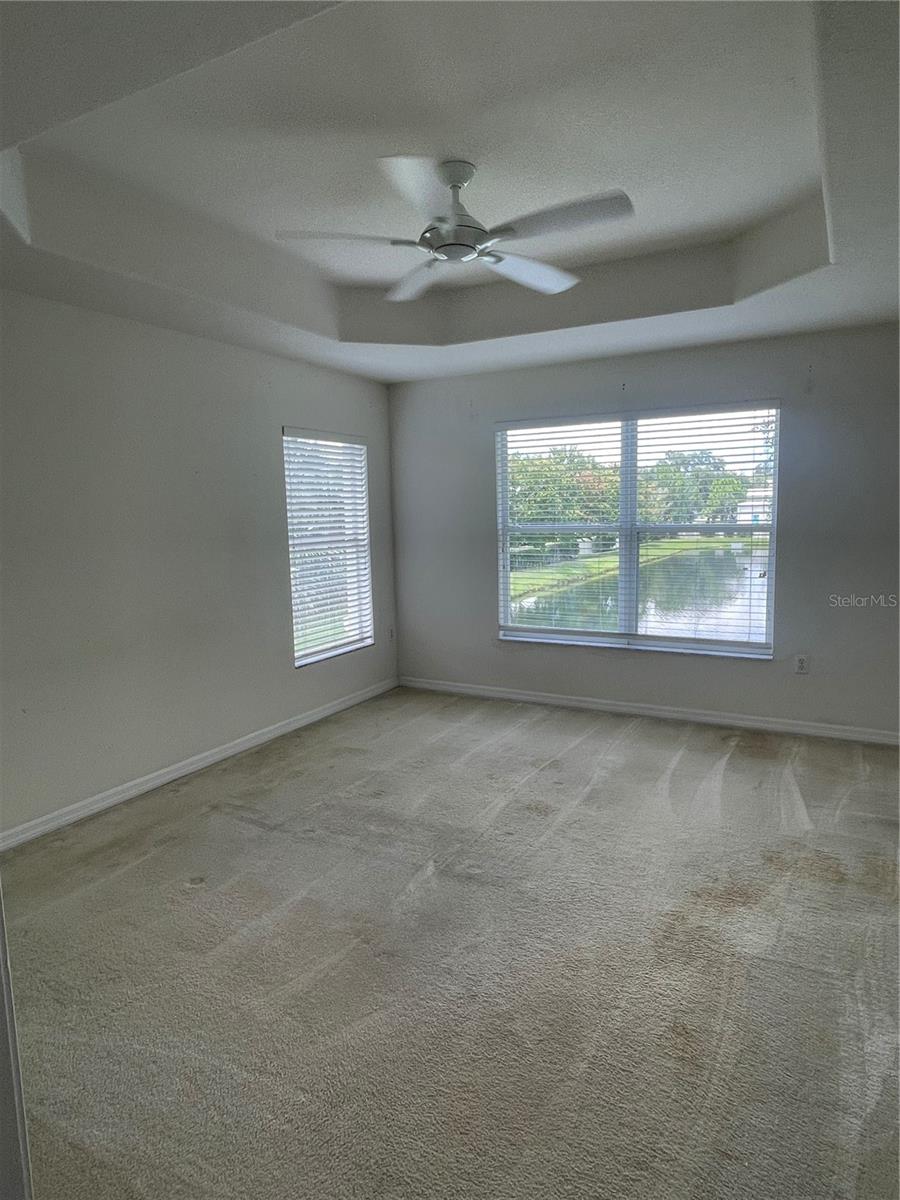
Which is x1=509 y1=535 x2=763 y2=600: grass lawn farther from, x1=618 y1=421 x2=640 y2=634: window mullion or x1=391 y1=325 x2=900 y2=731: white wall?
x1=391 y1=325 x2=900 y2=731: white wall

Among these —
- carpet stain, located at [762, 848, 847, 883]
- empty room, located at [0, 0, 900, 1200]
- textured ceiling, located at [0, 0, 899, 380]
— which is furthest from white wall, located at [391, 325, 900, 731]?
carpet stain, located at [762, 848, 847, 883]

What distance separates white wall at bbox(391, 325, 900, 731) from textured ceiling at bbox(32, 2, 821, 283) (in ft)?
4.35

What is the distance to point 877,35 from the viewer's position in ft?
4.86

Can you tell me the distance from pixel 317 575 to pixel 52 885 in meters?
2.56

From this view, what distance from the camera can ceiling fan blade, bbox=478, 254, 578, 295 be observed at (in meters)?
2.80

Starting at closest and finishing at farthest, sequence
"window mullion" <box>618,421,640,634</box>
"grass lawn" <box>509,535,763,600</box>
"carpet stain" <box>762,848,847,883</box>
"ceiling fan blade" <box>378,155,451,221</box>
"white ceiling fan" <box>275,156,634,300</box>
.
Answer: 1. "ceiling fan blade" <box>378,155,451,221</box>
2. "white ceiling fan" <box>275,156,634,300</box>
3. "carpet stain" <box>762,848,847,883</box>
4. "grass lawn" <box>509,535,763,600</box>
5. "window mullion" <box>618,421,640,634</box>

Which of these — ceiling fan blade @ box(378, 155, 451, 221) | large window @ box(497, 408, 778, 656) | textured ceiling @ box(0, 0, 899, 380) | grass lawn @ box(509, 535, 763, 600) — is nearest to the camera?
textured ceiling @ box(0, 0, 899, 380)

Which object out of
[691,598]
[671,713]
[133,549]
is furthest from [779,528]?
[133,549]

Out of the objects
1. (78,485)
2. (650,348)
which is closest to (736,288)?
(650,348)

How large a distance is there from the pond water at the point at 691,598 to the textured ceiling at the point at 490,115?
2032 millimetres

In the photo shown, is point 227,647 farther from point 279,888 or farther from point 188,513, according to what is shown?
point 279,888

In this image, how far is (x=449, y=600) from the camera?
215 inches

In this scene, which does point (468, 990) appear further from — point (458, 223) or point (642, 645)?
point (642, 645)

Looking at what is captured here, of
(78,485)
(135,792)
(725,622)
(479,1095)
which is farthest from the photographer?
(725,622)
